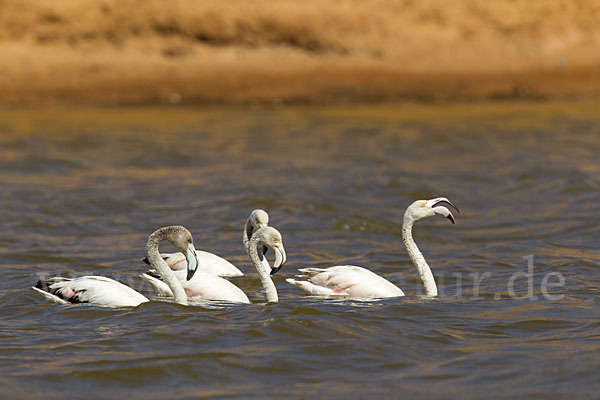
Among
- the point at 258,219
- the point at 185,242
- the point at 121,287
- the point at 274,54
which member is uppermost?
the point at 274,54

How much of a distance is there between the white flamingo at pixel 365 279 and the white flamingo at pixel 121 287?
1069 millimetres

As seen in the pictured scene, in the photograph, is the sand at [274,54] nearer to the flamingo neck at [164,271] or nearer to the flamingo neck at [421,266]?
the flamingo neck at [421,266]

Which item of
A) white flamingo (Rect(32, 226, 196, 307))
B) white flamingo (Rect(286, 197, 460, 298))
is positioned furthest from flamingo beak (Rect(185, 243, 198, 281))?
white flamingo (Rect(286, 197, 460, 298))

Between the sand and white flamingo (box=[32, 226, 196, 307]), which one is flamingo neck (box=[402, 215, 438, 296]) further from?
the sand

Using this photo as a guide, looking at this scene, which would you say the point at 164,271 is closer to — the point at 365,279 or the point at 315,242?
the point at 365,279

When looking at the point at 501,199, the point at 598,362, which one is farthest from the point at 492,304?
the point at 501,199

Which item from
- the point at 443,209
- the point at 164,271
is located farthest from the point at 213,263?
the point at 443,209

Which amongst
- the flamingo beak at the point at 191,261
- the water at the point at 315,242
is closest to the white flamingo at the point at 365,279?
the water at the point at 315,242

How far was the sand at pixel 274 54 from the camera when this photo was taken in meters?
20.6

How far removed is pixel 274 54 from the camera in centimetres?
2128

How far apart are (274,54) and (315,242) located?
11.3 meters

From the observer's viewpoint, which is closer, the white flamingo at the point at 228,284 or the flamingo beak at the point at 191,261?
the flamingo beak at the point at 191,261

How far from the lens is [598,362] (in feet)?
19.8

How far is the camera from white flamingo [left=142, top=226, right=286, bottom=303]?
7316mm
